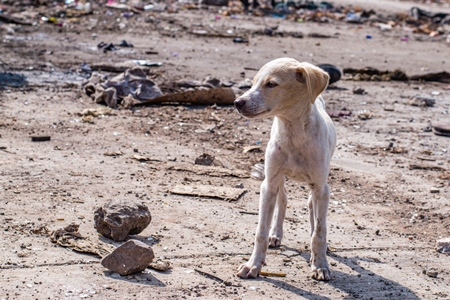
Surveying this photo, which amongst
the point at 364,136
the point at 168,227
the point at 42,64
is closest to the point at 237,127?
the point at 364,136

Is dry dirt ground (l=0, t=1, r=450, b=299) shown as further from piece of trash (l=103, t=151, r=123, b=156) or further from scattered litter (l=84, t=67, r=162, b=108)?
scattered litter (l=84, t=67, r=162, b=108)

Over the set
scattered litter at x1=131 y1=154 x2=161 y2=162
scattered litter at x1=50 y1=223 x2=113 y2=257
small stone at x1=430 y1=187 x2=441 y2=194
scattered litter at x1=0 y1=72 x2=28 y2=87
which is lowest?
scattered litter at x1=0 y1=72 x2=28 y2=87

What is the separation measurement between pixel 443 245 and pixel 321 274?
4.34 ft

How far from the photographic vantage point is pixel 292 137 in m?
5.29

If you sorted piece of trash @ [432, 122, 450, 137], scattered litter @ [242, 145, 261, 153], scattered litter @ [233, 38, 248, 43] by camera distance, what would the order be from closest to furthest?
scattered litter @ [242, 145, 261, 153] < piece of trash @ [432, 122, 450, 137] < scattered litter @ [233, 38, 248, 43]

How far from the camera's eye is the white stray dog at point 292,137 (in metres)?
5.06

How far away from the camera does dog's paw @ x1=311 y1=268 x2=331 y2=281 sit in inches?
211

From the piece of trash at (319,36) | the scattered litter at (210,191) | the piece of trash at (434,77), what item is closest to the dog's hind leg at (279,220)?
the scattered litter at (210,191)

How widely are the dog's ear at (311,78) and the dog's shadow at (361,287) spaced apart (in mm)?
1262

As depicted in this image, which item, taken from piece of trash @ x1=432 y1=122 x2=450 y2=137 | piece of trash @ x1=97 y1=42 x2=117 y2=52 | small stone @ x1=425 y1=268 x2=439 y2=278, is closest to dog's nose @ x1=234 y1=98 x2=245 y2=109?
small stone @ x1=425 y1=268 x2=439 y2=278

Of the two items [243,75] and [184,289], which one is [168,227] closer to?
[184,289]

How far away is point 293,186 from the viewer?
7.48 m

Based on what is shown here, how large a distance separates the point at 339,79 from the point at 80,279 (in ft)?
26.0

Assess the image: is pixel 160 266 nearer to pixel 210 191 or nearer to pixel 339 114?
pixel 210 191
